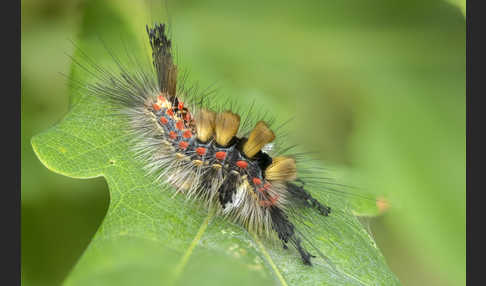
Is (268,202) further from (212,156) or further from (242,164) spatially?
(212,156)

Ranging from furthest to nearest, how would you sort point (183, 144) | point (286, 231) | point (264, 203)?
point (183, 144) → point (264, 203) → point (286, 231)

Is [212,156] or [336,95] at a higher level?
[336,95]

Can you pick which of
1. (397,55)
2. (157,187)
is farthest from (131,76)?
(397,55)

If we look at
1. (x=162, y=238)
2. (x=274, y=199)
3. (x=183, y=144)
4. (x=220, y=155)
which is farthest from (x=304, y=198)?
(x=162, y=238)

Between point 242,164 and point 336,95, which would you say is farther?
point 336,95

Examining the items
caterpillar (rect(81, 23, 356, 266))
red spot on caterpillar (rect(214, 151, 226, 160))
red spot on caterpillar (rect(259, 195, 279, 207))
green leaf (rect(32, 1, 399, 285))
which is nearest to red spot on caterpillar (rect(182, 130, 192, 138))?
caterpillar (rect(81, 23, 356, 266))

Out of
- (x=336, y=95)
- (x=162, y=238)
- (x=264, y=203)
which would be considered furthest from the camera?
(x=336, y=95)

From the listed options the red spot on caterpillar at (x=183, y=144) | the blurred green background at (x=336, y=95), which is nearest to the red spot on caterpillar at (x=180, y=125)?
the red spot on caterpillar at (x=183, y=144)
